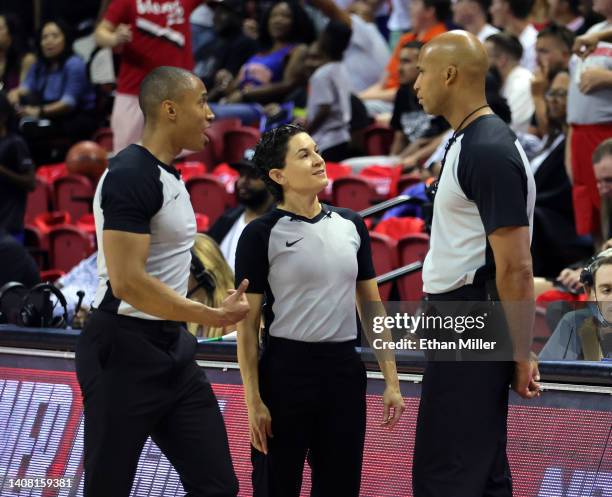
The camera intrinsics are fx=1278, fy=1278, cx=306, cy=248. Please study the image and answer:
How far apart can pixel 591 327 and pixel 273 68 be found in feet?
22.4

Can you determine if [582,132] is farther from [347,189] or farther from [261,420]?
[261,420]

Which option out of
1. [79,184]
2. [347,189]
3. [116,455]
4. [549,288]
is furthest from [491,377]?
[79,184]

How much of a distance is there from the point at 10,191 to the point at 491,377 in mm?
5319

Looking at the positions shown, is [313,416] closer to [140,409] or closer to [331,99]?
[140,409]

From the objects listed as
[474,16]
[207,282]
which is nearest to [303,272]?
[207,282]

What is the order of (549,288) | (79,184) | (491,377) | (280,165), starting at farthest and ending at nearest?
(79,184) → (549,288) → (280,165) → (491,377)

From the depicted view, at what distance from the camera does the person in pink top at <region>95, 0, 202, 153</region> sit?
30.0 ft

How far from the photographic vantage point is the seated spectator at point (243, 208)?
704 cm

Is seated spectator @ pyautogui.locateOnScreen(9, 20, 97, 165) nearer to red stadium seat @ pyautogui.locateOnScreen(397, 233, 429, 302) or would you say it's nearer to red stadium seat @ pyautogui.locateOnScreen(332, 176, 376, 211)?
red stadium seat @ pyautogui.locateOnScreen(332, 176, 376, 211)

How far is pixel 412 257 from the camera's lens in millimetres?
7273

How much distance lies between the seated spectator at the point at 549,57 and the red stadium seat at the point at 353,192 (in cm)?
122

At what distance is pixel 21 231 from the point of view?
8.52m

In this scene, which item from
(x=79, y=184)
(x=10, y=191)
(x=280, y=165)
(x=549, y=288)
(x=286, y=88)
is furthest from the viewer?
(x=286, y=88)

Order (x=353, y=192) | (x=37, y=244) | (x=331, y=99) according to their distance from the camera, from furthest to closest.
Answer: (x=331, y=99), (x=37, y=244), (x=353, y=192)
